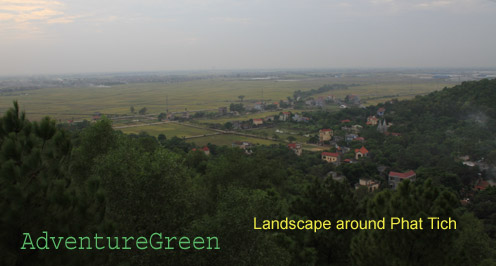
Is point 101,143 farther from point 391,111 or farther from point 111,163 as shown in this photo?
point 391,111

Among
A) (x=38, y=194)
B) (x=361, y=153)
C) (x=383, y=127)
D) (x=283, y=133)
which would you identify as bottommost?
(x=361, y=153)

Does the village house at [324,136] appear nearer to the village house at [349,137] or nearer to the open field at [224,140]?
the village house at [349,137]

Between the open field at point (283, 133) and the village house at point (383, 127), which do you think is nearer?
→ the open field at point (283, 133)

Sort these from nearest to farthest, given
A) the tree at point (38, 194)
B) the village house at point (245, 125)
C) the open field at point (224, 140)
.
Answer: the tree at point (38, 194) → the open field at point (224, 140) → the village house at point (245, 125)

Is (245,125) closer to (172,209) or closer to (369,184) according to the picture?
(369,184)

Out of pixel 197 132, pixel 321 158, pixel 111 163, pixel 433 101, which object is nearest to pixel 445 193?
pixel 111 163

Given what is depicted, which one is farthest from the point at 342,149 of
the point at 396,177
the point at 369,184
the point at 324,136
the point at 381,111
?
the point at 381,111

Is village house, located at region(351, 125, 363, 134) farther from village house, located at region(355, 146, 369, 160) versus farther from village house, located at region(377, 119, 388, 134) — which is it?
village house, located at region(355, 146, 369, 160)

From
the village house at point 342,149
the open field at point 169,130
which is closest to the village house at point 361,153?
the village house at point 342,149

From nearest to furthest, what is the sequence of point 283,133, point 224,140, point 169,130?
1. point 224,140
2. point 283,133
3. point 169,130
